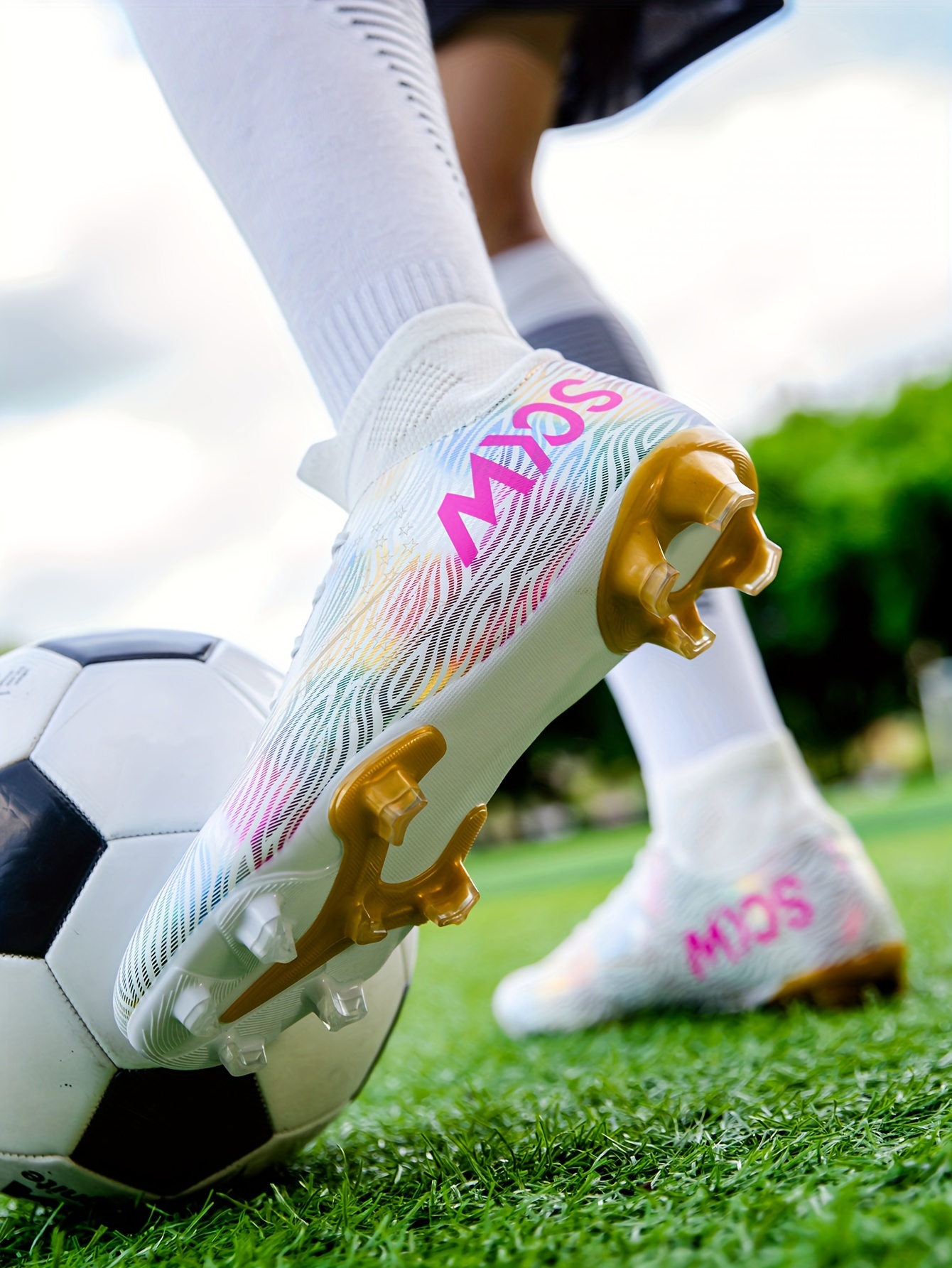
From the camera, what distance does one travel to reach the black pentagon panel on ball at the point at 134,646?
1166mm

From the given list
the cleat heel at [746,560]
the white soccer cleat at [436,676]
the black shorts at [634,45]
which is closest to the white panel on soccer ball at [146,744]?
the white soccer cleat at [436,676]

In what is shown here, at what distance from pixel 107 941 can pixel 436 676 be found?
0.39 metres

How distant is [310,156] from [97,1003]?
29.6 inches

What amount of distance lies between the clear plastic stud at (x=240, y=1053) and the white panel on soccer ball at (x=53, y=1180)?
20 centimetres

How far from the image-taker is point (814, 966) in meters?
1.66

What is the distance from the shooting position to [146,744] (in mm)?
1087

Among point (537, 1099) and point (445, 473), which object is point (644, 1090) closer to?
point (537, 1099)

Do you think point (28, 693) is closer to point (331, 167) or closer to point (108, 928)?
point (108, 928)

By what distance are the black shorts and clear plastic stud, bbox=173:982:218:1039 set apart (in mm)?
1568

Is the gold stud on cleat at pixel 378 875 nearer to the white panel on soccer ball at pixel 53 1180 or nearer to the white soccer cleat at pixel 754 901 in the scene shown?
the white panel on soccer ball at pixel 53 1180

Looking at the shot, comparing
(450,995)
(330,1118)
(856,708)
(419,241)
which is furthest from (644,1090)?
(856,708)

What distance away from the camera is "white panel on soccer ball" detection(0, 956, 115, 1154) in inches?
40.3

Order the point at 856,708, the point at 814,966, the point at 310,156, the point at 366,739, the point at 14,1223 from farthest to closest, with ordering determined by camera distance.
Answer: the point at 856,708 → the point at 814,966 → the point at 14,1223 → the point at 310,156 → the point at 366,739

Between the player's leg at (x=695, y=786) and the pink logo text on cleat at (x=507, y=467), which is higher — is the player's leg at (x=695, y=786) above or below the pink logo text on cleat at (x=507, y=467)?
below
